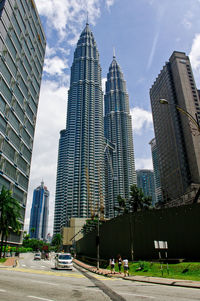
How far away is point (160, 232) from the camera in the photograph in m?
24.7

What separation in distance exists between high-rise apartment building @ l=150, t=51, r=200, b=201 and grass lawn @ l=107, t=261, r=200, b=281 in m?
90.7

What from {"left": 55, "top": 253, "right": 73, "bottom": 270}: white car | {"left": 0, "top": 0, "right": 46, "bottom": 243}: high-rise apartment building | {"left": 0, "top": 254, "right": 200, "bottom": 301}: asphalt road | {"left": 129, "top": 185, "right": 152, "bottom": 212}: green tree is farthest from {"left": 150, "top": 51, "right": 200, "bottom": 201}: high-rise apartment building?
{"left": 0, "top": 254, "right": 200, "bottom": 301}: asphalt road

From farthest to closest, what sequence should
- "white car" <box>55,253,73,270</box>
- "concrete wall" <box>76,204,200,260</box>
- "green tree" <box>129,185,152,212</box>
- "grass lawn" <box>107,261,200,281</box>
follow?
"green tree" <box>129,185,152,212</box>
"white car" <box>55,253,73,270</box>
"concrete wall" <box>76,204,200,260</box>
"grass lawn" <box>107,261,200,281</box>

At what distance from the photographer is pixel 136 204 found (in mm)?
64312

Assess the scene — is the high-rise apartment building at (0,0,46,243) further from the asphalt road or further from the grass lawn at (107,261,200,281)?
the asphalt road

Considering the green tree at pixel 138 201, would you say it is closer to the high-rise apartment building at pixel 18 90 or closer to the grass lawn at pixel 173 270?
the high-rise apartment building at pixel 18 90

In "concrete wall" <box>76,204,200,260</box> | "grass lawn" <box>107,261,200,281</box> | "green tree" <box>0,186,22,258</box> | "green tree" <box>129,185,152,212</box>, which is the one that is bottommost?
"grass lawn" <box>107,261,200,281</box>

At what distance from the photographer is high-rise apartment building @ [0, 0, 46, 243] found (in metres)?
58.2

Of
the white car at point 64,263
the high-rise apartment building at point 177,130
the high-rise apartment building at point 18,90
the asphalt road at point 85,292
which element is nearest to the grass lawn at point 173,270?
the asphalt road at point 85,292

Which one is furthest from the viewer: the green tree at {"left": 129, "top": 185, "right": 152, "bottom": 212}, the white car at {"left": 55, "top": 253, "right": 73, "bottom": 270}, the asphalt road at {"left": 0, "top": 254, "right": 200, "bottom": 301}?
the green tree at {"left": 129, "top": 185, "right": 152, "bottom": 212}

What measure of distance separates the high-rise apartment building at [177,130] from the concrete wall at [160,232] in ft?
277

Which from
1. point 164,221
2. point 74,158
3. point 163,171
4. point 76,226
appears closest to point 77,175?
point 74,158

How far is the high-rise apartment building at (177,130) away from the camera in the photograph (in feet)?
369

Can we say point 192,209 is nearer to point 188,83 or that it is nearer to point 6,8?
point 6,8
